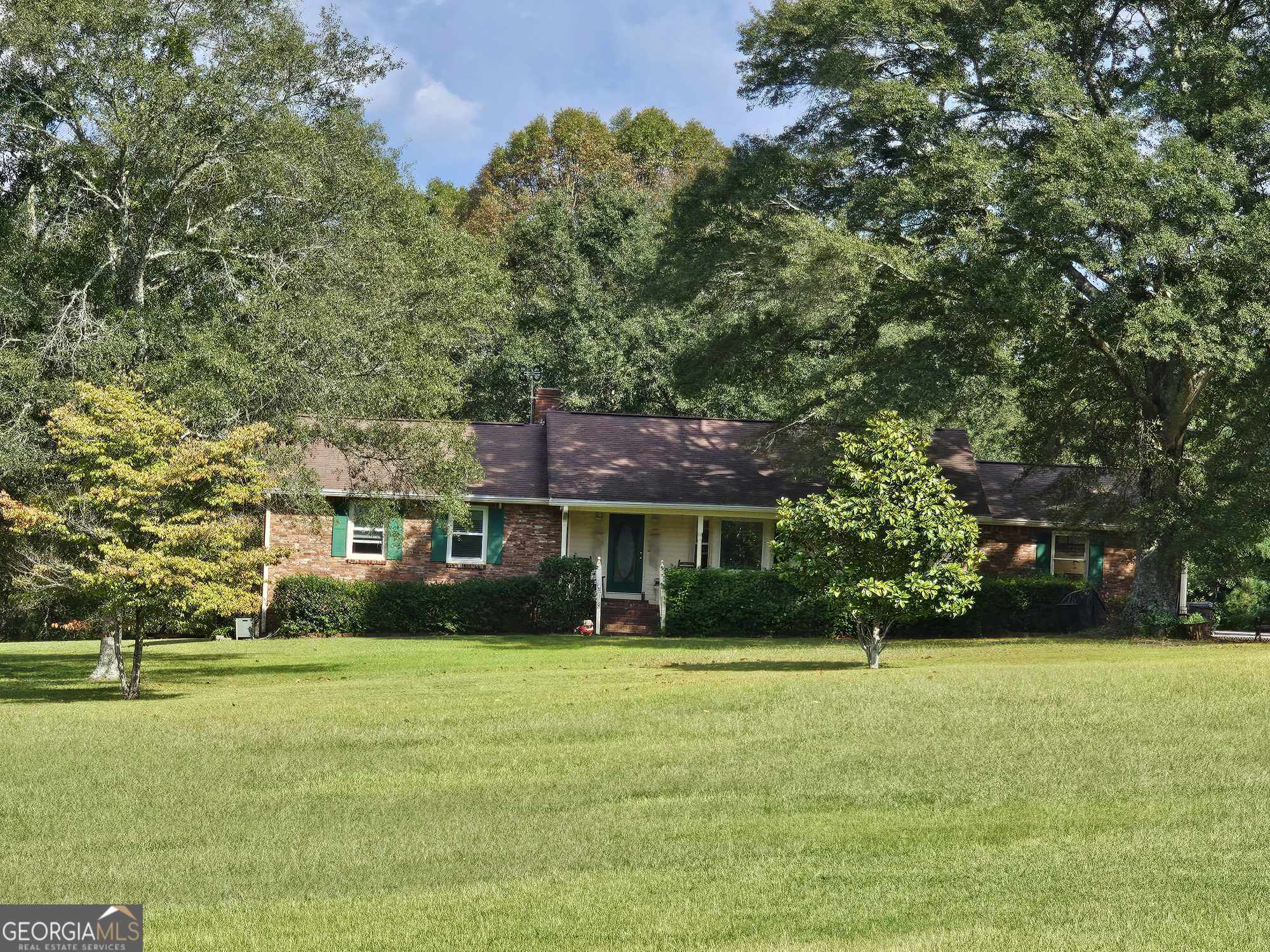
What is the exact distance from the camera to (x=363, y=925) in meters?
7.03

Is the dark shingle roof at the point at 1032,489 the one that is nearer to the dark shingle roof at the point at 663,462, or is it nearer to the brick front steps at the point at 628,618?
the dark shingle roof at the point at 663,462

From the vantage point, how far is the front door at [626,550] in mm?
29672

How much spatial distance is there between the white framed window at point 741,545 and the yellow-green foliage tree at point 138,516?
14198mm

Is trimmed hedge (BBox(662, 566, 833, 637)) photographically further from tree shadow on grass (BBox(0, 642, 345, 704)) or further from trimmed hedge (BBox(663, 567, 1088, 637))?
tree shadow on grass (BBox(0, 642, 345, 704))

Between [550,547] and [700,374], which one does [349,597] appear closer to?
[550,547]

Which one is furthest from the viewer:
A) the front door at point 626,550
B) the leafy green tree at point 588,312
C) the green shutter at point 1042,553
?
the leafy green tree at point 588,312

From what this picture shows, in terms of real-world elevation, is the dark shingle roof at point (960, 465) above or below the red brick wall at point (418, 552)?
above

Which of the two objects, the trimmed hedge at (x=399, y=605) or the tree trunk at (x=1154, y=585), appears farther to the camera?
the trimmed hedge at (x=399, y=605)

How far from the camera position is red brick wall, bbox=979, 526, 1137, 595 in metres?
30.7

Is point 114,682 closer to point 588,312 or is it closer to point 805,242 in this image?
point 805,242

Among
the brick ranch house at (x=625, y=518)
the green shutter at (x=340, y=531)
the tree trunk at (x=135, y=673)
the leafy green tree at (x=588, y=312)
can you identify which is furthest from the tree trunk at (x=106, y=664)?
the leafy green tree at (x=588, y=312)

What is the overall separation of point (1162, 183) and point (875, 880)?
1620cm

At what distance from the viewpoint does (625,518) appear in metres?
29.8

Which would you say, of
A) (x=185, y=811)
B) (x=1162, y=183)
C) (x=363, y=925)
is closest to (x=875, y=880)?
(x=363, y=925)
